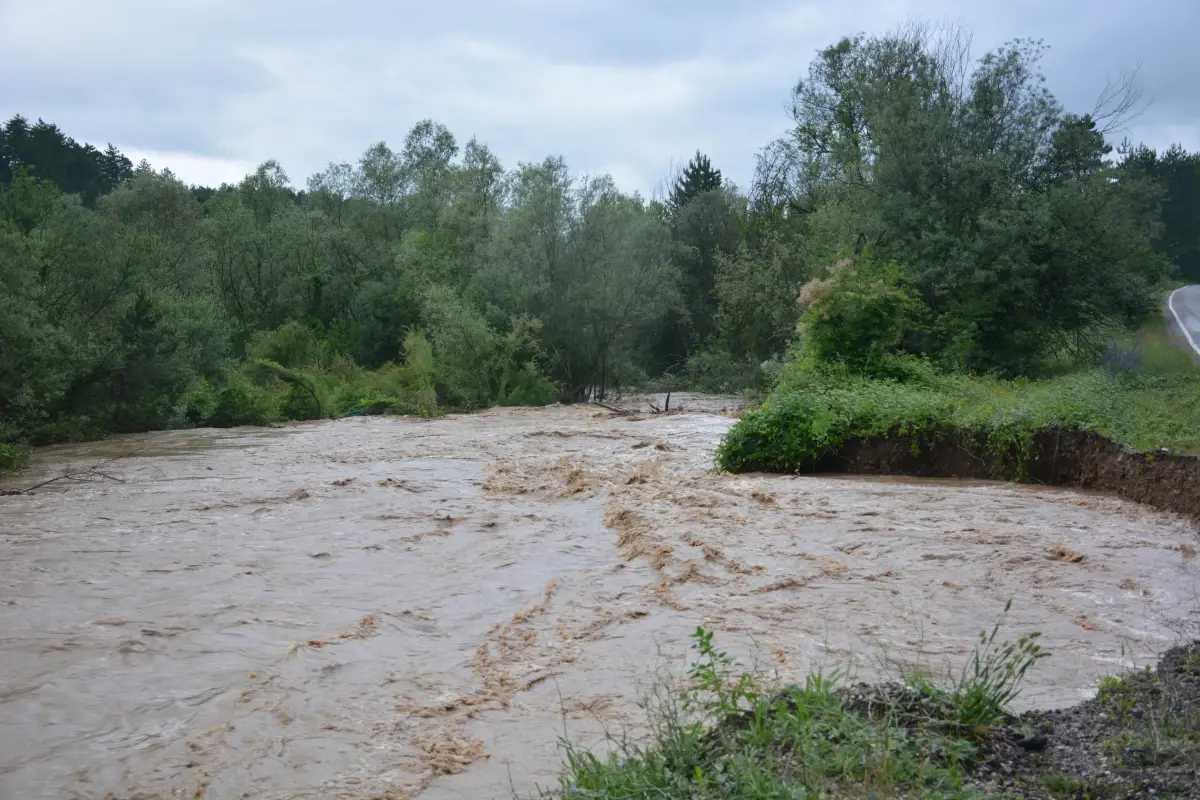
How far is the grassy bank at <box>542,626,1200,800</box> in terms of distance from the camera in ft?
14.4

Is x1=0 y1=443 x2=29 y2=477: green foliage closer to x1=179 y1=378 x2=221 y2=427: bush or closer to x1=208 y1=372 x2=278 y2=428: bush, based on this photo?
x1=179 y1=378 x2=221 y2=427: bush

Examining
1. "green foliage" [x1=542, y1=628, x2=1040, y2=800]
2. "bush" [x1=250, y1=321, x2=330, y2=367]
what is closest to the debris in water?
"green foliage" [x1=542, y1=628, x2=1040, y2=800]

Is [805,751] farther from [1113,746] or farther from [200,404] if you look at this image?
[200,404]

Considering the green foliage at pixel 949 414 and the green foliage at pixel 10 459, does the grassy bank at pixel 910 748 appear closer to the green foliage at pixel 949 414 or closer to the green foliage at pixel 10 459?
the green foliage at pixel 949 414

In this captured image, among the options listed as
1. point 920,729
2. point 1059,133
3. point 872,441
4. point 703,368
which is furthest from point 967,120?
point 920,729

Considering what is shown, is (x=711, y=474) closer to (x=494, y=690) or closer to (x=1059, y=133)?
(x=494, y=690)

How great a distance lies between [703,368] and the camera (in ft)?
144

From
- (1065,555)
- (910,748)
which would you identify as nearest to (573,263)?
(1065,555)

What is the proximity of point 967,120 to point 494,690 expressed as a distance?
81.7 ft

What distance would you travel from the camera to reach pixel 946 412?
675 inches

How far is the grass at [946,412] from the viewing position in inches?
592

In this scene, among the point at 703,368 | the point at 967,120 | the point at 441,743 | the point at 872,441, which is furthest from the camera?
the point at 703,368

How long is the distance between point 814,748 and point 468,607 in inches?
215

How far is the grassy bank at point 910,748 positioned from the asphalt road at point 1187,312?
95.6 ft
